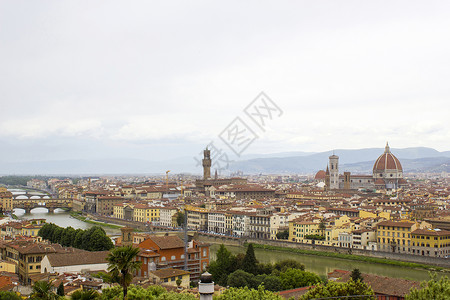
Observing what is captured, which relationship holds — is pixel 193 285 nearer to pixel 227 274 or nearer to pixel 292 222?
pixel 227 274

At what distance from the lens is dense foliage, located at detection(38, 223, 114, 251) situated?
25.7 m

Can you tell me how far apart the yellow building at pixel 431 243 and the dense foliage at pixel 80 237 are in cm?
1503

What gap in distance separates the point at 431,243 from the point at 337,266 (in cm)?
490

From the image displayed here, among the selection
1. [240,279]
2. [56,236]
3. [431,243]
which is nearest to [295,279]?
[240,279]

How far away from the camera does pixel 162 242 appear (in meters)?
21.3

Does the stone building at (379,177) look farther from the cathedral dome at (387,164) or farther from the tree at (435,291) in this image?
the tree at (435,291)

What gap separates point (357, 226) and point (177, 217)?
17.4 m

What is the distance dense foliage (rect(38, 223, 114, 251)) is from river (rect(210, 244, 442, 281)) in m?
5.78

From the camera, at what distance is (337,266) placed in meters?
26.5

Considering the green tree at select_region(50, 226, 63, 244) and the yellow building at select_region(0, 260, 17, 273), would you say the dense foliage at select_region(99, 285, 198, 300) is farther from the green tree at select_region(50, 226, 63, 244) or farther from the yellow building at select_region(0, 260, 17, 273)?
the green tree at select_region(50, 226, 63, 244)

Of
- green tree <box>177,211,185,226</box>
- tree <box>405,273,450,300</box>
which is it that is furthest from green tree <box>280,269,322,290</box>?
green tree <box>177,211,185,226</box>

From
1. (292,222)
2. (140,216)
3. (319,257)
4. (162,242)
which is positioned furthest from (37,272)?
(140,216)

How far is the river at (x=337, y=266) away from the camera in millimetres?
24438

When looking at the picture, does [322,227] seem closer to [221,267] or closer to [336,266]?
[336,266]
